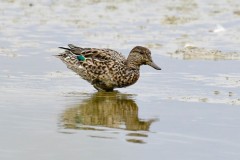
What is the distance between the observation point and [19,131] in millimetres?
9688

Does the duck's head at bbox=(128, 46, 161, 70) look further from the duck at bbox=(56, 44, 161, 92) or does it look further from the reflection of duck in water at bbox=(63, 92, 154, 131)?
the reflection of duck in water at bbox=(63, 92, 154, 131)

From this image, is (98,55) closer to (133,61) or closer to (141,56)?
(133,61)

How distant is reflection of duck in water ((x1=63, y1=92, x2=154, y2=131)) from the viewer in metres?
10.3

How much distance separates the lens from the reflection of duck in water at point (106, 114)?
33.8 feet

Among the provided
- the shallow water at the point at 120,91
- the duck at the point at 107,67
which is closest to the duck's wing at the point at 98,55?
the duck at the point at 107,67

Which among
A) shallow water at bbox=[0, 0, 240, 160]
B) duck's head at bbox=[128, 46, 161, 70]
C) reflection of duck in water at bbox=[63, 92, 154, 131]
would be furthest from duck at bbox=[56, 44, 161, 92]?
reflection of duck in water at bbox=[63, 92, 154, 131]

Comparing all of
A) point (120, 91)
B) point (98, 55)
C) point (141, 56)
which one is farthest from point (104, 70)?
point (141, 56)

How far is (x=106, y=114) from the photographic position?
36.3 ft

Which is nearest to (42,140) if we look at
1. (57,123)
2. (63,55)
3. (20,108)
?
(57,123)

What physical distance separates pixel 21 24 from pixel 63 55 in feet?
20.1

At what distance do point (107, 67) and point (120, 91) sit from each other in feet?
1.49

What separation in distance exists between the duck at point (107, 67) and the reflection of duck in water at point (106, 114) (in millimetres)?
296

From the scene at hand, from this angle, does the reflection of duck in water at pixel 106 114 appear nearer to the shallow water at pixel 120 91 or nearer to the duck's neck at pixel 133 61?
the shallow water at pixel 120 91

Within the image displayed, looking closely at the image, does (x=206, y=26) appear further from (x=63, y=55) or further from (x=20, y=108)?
(x=20, y=108)
